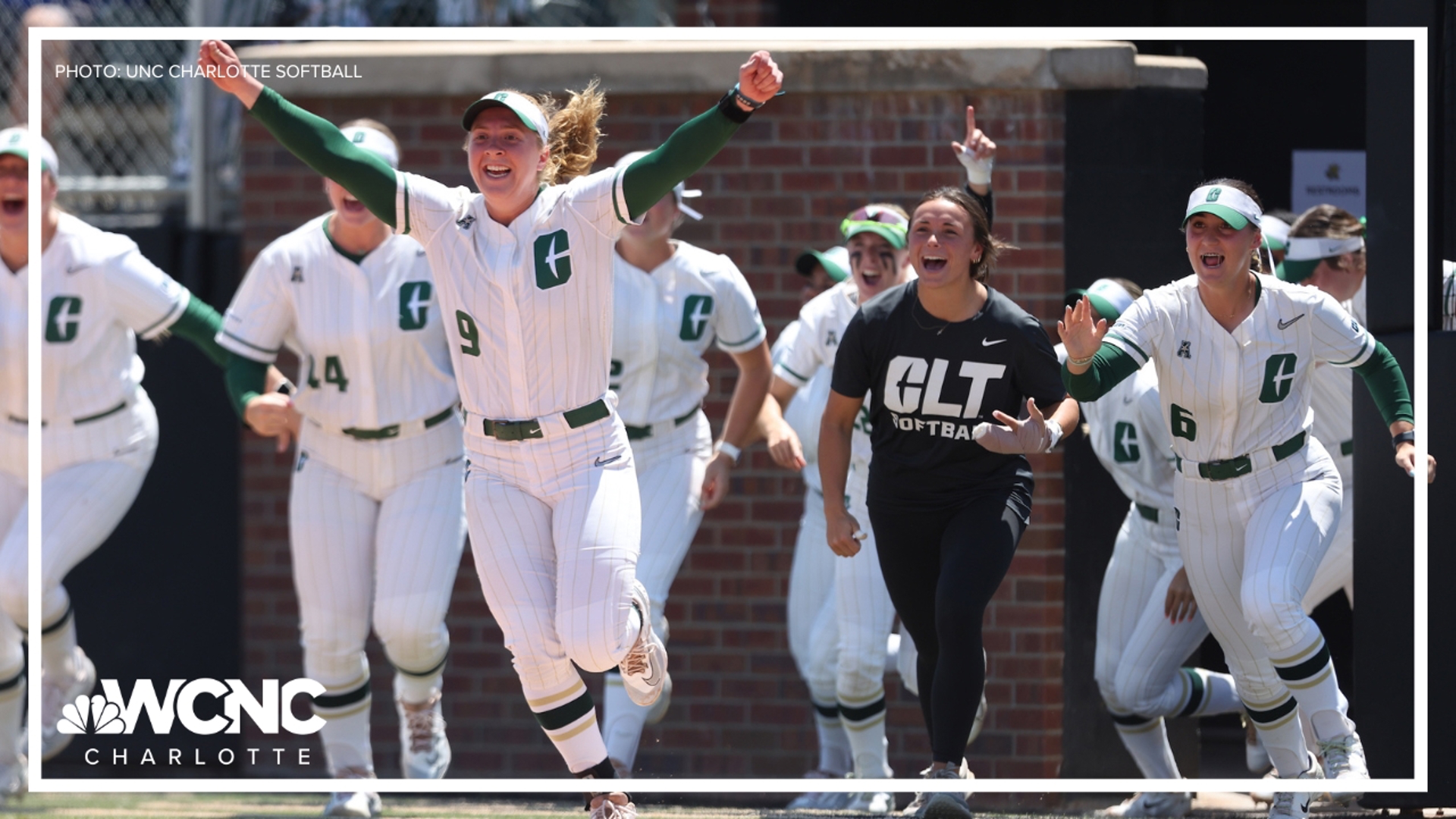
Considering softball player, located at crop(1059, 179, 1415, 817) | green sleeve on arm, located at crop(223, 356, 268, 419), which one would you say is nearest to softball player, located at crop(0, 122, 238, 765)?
green sleeve on arm, located at crop(223, 356, 268, 419)

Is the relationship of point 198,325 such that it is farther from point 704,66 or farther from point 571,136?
point 704,66

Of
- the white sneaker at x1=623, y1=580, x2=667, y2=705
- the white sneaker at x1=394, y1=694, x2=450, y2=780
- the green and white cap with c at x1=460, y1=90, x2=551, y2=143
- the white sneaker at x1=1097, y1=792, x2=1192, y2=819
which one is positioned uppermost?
the green and white cap with c at x1=460, y1=90, x2=551, y2=143

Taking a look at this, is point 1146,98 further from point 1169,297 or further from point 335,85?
point 335,85

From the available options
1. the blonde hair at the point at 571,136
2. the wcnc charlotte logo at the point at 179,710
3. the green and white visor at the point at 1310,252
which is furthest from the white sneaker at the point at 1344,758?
the wcnc charlotte logo at the point at 179,710

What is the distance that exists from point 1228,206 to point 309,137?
2343mm

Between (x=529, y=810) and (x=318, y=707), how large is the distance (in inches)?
29.1

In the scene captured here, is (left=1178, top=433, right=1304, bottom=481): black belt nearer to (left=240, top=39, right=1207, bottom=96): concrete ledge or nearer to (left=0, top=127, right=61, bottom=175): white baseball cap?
(left=240, top=39, right=1207, bottom=96): concrete ledge

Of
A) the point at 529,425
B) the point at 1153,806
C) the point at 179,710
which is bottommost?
the point at 1153,806

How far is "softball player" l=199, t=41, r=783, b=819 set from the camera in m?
4.34

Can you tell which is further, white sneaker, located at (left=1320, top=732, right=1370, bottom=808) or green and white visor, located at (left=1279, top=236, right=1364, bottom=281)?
green and white visor, located at (left=1279, top=236, right=1364, bottom=281)

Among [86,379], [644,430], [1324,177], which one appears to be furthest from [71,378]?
[1324,177]

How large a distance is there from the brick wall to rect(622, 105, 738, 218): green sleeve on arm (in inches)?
99.4

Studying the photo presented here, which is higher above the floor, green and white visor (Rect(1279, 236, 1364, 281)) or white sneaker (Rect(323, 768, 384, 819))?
green and white visor (Rect(1279, 236, 1364, 281))

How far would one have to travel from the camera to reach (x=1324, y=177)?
7.32 meters
